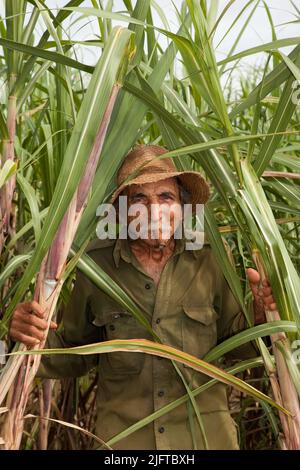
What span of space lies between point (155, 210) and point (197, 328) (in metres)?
0.23

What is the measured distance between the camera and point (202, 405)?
129 centimetres

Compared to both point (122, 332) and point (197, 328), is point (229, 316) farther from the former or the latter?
point (122, 332)

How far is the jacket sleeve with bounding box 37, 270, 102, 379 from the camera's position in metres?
1.32

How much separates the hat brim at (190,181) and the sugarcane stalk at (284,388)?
0.96 ft

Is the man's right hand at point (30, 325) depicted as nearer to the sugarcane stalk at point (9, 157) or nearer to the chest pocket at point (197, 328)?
the sugarcane stalk at point (9, 157)

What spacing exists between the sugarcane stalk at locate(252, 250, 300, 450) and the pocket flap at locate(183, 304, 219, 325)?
35 centimetres

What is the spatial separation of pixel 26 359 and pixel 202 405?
1.56ft

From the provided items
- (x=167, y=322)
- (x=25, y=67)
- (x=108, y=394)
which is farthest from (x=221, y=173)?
(x=108, y=394)

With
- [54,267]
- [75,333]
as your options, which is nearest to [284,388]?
[54,267]

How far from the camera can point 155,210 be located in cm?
A: 122

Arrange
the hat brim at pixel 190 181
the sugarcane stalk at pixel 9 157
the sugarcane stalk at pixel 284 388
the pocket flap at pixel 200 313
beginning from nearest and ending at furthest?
1. the sugarcane stalk at pixel 284 388
2. the sugarcane stalk at pixel 9 157
3. the hat brim at pixel 190 181
4. the pocket flap at pixel 200 313

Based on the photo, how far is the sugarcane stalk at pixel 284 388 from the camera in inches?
35.5

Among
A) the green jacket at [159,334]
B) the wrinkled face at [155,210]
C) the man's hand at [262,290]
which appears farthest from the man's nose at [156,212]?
the man's hand at [262,290]
